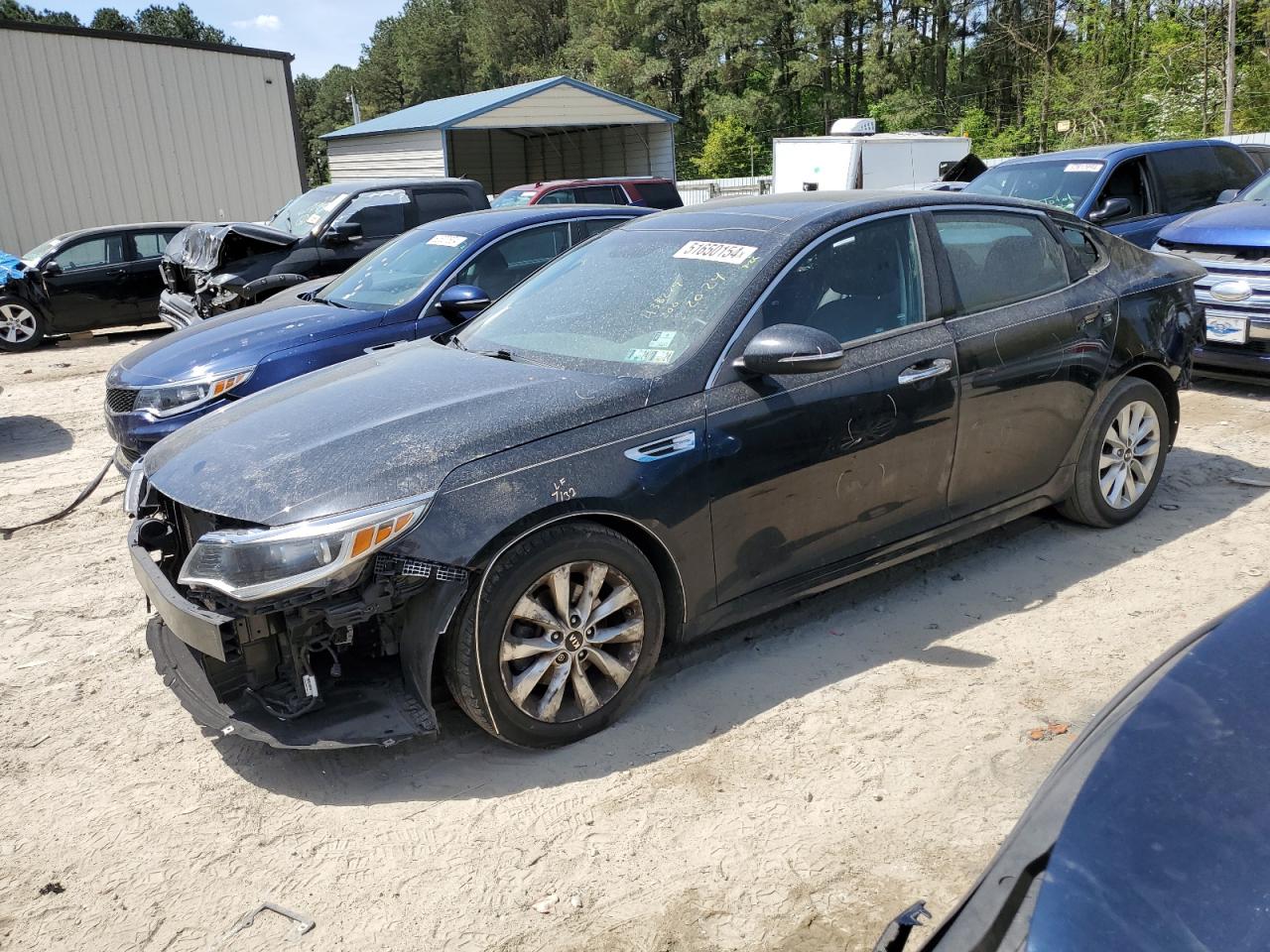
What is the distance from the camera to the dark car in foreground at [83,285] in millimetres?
13148

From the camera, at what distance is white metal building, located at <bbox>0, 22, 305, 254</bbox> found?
18844 millimetres

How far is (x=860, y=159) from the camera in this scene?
20.2 meters

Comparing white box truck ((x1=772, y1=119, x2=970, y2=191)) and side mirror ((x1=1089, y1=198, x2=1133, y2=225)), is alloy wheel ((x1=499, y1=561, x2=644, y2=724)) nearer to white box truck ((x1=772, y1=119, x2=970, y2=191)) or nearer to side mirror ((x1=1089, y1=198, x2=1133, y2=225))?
side mirror ((x1=1089, y1=198, x2=1133, y2=225))

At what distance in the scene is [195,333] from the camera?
6.43m

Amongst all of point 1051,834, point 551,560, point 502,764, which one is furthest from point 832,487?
point 1051,834

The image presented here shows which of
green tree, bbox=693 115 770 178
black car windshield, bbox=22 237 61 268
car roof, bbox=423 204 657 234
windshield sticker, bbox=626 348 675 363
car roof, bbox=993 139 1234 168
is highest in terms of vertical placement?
green tree, bbox=693 115 770 178

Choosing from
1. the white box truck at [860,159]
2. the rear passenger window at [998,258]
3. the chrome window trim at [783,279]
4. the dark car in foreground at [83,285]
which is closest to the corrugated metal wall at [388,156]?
the white box truck at [860,159]

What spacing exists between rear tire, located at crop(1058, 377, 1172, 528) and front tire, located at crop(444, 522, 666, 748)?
2484mm

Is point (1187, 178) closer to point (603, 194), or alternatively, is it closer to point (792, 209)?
point (792, 209)

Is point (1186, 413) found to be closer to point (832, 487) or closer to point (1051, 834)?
point (832, 487)

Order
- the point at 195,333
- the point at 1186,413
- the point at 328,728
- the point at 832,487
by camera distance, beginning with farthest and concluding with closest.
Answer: the point at 1186,413 → the point at 195,333 → the point at 832,487 → the point at 328,728

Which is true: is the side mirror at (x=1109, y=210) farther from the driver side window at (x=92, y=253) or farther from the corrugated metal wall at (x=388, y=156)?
the corrugated metal wall at (x=388, y=156)

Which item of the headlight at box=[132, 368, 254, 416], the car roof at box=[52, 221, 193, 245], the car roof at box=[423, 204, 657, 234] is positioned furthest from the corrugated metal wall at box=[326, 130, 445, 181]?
the headlight at box=[132, 368, 254, 416]

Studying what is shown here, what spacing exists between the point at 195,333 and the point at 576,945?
199 inches
